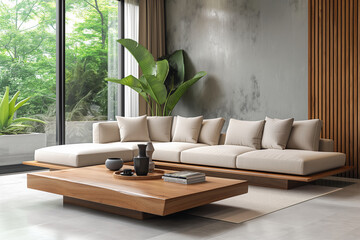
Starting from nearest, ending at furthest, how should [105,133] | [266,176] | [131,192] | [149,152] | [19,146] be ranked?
[131,192] → [149,152] → [266,176] → [19,146] → [105,133]

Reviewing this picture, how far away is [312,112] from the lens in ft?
19.1

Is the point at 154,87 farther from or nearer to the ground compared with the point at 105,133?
farther from the ground

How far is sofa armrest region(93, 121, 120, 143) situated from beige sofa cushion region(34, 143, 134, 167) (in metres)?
0.60

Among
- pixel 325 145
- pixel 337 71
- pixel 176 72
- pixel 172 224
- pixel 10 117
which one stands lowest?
pixel 172 224

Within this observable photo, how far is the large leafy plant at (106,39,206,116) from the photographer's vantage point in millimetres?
6617

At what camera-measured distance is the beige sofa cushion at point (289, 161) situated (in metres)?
4.42

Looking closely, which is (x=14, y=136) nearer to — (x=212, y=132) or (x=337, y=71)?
(x=212, y=132)

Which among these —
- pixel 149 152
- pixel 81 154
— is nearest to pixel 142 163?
pixel 149 152

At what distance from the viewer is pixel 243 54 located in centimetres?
660

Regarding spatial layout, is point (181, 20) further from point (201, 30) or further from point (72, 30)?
point (72, 30)

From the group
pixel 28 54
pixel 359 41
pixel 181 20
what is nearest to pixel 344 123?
pixel 359 41

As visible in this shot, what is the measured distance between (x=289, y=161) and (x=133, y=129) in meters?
2.53

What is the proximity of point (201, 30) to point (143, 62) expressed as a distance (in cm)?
117

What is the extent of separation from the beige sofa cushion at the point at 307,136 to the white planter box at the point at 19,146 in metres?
3.56
